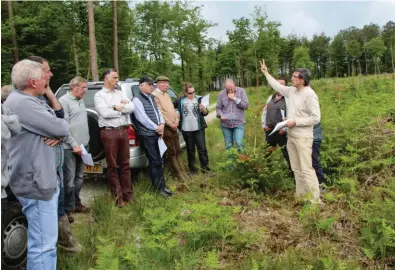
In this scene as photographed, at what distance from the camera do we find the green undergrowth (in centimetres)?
337

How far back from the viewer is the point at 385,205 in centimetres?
392

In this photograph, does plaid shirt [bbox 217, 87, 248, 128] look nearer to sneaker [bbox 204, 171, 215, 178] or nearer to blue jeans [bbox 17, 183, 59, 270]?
sneaker [bbox 204, 171, 215, 178]

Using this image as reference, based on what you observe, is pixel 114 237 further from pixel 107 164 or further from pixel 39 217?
pixel 107 164

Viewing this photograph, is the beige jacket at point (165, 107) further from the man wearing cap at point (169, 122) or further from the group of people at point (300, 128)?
the group of people at point (300, 128)

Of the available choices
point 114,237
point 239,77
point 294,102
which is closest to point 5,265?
point 114,237

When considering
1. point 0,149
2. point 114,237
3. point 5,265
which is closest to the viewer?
point 0,149

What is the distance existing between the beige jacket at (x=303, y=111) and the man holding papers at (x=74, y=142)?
3.03m

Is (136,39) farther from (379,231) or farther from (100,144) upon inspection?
(379,231)

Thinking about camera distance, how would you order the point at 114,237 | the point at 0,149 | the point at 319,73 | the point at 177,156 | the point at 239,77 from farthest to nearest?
the point at 319,73 → the point at 239,77 → the point at 177,156 → the point at 114,237 → the point at 0,149

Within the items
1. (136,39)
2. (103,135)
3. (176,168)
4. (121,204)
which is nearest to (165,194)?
(121,204)

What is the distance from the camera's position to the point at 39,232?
2.79 meters

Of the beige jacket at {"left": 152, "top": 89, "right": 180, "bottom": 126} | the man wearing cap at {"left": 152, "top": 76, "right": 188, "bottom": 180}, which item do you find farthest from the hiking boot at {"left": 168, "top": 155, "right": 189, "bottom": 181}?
the beige jacket at {"left": 152, "top": 89, "right": 180, "bottom": 126}

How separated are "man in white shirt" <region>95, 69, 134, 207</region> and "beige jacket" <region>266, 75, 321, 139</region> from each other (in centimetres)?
243

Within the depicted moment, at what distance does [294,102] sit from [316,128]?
804 mm
